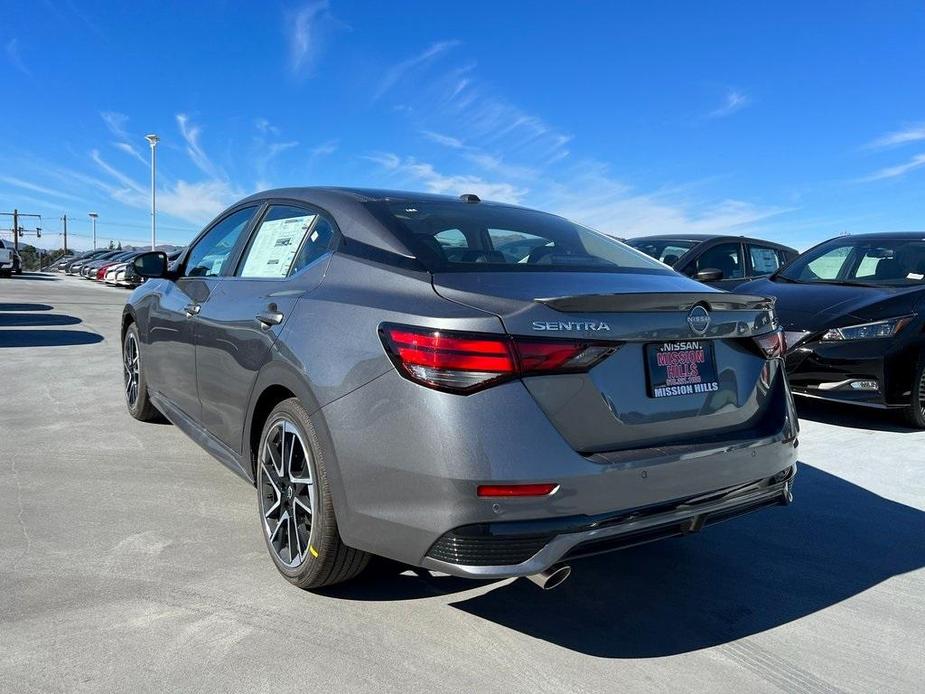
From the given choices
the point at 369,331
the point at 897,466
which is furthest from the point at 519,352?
the point at 897,466

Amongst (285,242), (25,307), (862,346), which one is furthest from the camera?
(25,307)

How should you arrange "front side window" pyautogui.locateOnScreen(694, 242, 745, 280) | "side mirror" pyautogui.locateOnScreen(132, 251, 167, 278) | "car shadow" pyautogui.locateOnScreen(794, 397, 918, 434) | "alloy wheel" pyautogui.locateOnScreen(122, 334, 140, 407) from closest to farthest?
"side mirror" pyautogui.locateOnScreen(132, 251, 167, 278) < "alloy wheel" pyautogui.locateOnScreen(122, 334, 140, 407) < "car shadow" pyautogui.locateOnScreen(794, 397, 918, 434) < "front side window" pyautogui.locateOnScreen(694, 242, 745, 280)

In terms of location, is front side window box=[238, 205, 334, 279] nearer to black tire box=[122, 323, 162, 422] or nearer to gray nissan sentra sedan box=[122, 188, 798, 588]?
gray nissan sentra sedan box=[122, 188, 798, 588]

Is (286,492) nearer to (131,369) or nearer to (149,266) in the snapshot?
(149,266)

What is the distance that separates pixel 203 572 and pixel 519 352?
172 cm

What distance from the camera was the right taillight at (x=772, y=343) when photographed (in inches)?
111

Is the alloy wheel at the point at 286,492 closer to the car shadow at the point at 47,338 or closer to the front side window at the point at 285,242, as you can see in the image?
the front side window at the point at 285,242

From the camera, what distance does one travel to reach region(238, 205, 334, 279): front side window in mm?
3098

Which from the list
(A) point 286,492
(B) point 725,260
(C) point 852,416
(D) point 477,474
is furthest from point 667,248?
(D) point 477,474

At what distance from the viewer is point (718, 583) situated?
10.1ft

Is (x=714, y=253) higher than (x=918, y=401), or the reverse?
(x=714, y=253)

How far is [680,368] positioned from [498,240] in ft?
3.40

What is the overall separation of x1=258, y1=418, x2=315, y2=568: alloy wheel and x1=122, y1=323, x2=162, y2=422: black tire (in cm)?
246

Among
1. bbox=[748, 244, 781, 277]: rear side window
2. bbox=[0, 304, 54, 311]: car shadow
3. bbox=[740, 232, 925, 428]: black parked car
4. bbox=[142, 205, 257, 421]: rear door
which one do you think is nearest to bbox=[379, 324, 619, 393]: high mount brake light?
bbox=[142, 205, 257, 421]: rear door
